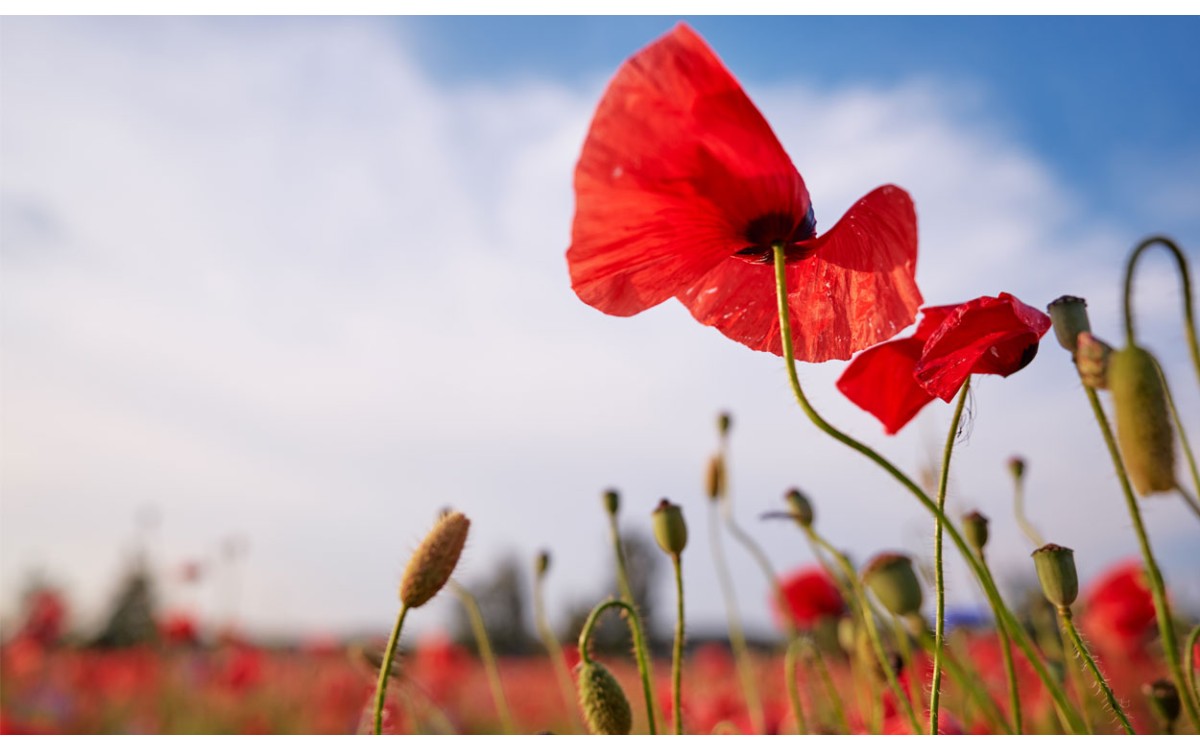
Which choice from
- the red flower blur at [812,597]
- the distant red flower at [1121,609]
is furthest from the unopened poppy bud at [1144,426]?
the distant red flower at [1121,609]

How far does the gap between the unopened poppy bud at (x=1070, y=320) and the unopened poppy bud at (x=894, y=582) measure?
337 millimetres

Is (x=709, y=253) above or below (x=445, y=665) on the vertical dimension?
above

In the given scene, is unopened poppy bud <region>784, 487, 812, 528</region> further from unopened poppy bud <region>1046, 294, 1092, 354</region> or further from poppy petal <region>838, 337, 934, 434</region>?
unopened poppy bud <region>1046, 294, 1092, 354</region>

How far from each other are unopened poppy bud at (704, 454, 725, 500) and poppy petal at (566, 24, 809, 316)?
0.48 metres

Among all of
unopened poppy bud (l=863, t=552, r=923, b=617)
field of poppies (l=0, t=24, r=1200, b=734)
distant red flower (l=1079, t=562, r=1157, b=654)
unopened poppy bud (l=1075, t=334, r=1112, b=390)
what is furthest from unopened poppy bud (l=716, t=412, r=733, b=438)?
distant red flower (l=1079, t=562, r=1157, b=654)

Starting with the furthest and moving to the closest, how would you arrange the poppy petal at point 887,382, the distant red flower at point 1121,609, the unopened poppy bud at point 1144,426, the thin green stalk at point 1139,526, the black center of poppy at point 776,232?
the distant red flower at point 1121,609, the poppy petal at point 887,382, the black center of poppy at point 776,232, the thin green stalk at point 1139,526, the unopened poppy bud at point 1144,426

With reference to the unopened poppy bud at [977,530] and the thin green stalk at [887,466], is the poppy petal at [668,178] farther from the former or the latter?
the unopened poppy bud at [977,530]

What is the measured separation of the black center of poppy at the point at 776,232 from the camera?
0.82m

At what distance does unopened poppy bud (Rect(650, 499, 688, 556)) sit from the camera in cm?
91

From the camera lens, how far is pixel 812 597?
192 cm
